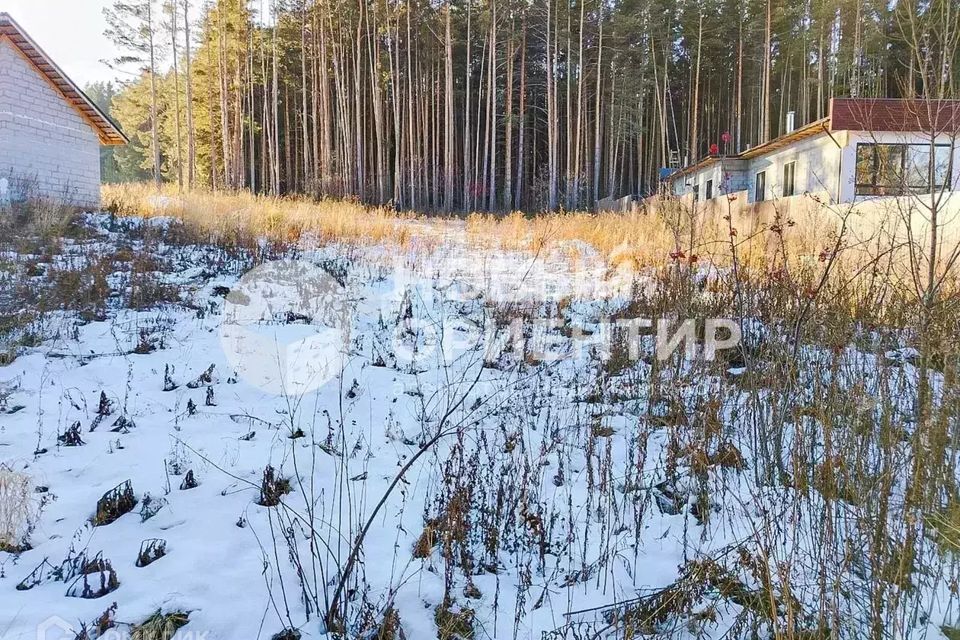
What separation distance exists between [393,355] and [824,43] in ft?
93.1

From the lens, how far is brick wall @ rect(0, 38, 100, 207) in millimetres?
12227

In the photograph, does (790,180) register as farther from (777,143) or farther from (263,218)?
(263,218)

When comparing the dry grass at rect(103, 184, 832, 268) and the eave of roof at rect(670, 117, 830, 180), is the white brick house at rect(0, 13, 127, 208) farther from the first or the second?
the eave of roof at rect(670, 117, 830, 180)

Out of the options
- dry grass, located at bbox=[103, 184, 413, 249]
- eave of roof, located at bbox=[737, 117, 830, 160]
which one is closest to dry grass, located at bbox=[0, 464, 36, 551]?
dry grass, located at bbox=[103, 184, 413, 249]

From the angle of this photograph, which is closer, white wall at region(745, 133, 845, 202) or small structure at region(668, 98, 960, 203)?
small structure at region(668, 98, 960, 203)

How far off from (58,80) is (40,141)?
1658 mm

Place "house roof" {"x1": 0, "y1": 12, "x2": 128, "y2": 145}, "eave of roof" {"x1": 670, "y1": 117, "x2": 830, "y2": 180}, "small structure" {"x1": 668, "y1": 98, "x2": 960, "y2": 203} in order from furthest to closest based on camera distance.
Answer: "eave of roof" {"x1": 670, "y1": 117, "x2": 830, "y2": 180} < "small structure" {"x1": 668, "y1": 98, "x2": 960, "y2": 203} < "house roof" {"x1": 0, "y1": 12, "x2": 128, "y2": 145}

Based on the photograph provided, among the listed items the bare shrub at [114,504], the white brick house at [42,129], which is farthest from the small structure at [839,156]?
the white brick house at [42,129]

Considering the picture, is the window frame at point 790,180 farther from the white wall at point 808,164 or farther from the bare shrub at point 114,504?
the bare shrub at point 114,504

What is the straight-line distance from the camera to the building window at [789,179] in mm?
17344

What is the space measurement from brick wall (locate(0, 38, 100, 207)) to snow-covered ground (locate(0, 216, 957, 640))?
9.71 m

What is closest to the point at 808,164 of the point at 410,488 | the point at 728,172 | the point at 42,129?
the point at 728,172

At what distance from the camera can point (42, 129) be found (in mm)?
13289

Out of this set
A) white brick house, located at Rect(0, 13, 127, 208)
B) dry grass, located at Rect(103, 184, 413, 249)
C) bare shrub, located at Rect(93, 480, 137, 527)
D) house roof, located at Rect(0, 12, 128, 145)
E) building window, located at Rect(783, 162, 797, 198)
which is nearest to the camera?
bare shrub, located at Rect(93, 480, 137, 527)
